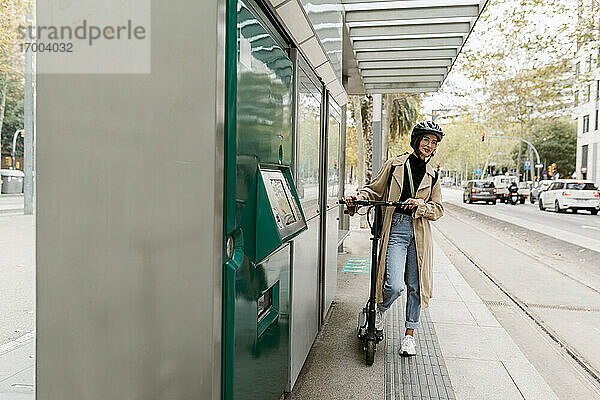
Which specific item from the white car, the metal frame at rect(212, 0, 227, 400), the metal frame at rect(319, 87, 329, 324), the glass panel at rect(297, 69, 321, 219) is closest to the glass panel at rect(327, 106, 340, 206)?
the metal frame at rect(319, 87, 329, 324)

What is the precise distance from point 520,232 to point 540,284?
29.8 feet

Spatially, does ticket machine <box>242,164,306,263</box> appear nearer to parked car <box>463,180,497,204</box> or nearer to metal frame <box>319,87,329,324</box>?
metal frame <box>319,87,329,324</box>

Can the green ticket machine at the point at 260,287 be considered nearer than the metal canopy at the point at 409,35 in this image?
Yes

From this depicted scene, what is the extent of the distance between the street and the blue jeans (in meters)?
1.30

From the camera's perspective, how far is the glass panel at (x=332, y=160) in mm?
5414

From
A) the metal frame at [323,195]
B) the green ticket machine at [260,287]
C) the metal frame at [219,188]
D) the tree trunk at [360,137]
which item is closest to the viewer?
the metal frame at [219,188]

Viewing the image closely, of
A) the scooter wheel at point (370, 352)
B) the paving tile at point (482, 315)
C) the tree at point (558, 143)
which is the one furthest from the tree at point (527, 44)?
the tree at point (558, 143)

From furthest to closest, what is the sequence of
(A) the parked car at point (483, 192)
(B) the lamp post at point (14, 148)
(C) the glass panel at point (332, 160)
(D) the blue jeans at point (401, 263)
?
(A) the parked car at point (483, 192), (B) the lamp post at point (14, 148), (C) the glass panel at point (332, 160), (D) the blue jeans at point (401, 263)

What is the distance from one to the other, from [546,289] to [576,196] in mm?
21282

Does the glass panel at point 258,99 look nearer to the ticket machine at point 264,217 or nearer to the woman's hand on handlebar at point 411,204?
the ticket machine at point 264,217

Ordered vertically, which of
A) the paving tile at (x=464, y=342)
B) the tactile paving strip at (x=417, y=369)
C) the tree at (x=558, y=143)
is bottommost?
the paving tile at (x=464, y=342)

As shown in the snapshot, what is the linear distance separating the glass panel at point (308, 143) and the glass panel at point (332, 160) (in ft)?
2.03

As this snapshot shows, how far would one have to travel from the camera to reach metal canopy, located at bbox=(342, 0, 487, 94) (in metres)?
6.45

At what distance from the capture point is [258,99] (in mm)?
2555
